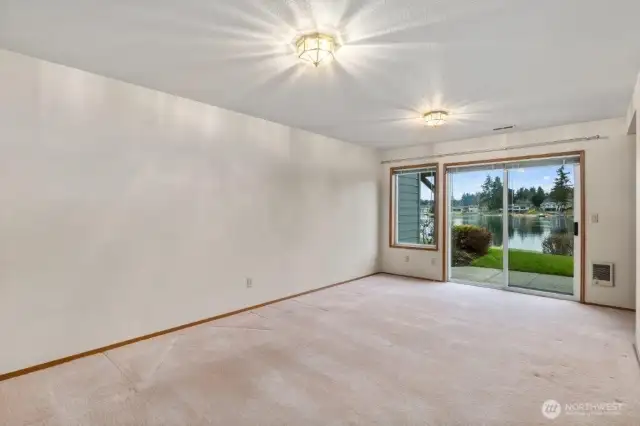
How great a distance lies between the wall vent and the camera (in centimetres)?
420

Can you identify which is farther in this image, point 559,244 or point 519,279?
point 519,279

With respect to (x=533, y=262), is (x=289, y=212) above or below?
above

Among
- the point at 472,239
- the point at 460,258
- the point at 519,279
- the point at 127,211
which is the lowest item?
the point at 519,279

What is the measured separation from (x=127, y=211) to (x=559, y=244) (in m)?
5.38

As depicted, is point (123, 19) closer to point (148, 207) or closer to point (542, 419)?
point (148, 207)

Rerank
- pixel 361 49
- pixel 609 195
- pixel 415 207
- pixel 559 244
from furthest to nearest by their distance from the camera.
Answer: pixel 415 207
pixel 559 244
pixel 609 195
pixel 361 49

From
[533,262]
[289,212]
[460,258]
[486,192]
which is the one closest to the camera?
[289,212]

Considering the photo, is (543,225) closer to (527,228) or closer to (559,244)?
(527,228)

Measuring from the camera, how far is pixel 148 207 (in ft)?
10.5

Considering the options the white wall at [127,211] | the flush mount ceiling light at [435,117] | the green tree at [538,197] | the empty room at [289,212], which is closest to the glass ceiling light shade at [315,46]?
the empty room at [289,212]

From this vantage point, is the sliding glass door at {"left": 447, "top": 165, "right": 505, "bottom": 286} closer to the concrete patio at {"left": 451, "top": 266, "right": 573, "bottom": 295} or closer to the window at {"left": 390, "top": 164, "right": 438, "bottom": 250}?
the concrete patio at {"left": 451, "top": 266, "right": 573, "bottom": 295}

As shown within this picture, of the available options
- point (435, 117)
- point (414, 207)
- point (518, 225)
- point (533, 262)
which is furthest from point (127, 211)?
point (533, 262)

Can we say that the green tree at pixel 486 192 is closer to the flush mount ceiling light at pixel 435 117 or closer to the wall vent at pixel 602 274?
the wall vent at pixel 602 274

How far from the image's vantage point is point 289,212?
462 cm
